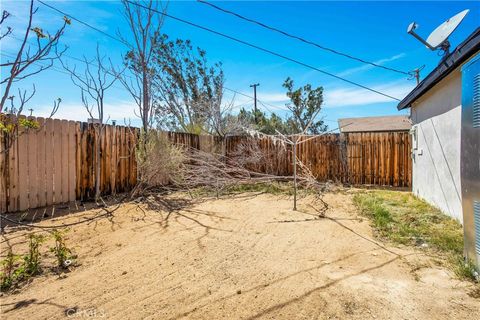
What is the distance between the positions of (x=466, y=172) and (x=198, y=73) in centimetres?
1484

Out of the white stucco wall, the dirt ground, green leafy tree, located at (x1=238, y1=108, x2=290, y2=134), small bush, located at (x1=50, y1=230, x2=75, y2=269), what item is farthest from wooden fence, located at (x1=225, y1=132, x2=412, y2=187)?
green leafy tree, located at (x1=238, y1=108, x2=290, y2=134)

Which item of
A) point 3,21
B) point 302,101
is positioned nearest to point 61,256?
point 3,21

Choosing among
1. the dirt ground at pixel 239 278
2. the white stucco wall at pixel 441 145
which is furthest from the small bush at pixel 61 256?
the white stucco wall at pixel 441 145

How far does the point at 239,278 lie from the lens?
8.57 ft

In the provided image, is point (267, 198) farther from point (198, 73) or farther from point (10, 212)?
point (198, 73)

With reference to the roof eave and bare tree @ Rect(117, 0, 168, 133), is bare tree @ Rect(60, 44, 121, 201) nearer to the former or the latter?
bare tree @ Rect(117, 0, 168, 133)

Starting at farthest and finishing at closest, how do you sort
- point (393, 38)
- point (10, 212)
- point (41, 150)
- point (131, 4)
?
point (393, 38) < point (131, 4) < point (41, 150) < point (10, 212)

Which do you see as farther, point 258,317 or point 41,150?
point 41,150

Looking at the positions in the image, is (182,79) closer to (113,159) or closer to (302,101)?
(302,101)

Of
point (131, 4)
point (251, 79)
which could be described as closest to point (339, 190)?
point (131, 4)

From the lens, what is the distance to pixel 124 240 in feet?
12.1

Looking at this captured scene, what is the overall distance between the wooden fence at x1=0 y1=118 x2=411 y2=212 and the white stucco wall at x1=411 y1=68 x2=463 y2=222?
177 centimetres

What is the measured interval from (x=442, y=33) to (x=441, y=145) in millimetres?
2065

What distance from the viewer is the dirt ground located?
2059 mm
